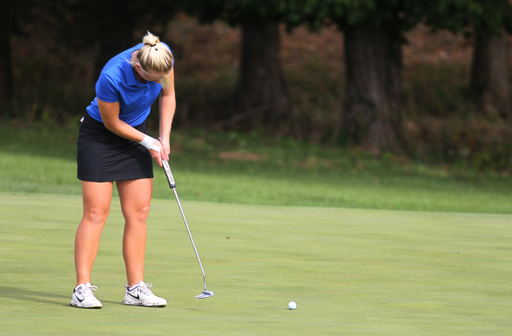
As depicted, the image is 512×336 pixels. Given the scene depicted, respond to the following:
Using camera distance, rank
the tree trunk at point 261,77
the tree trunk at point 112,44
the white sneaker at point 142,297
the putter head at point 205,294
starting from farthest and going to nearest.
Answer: the tree trunk at point 261,77, the tree trunk at point 112,44, the putter head at point 205,294, the white sneaker at point 142,297

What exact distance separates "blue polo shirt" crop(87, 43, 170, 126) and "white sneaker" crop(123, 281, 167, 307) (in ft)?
3.32

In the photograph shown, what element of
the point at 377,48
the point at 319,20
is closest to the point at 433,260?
the point at 319,20

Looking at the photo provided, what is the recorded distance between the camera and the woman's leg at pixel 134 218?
522 cm

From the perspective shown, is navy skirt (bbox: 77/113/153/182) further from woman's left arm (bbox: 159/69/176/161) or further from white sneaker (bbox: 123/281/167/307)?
white sneaker (bbox: 123/281/167/307)

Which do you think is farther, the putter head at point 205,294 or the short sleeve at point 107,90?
the putter head at point 205,294

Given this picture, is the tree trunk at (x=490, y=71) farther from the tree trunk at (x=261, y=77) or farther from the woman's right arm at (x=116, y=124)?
the woman's right arm at (x=116, y=124)

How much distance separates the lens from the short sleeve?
16.1ft

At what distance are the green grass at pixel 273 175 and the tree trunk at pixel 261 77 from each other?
3.03 m

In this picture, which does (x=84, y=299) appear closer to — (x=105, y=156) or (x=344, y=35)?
(x=105, y=156)

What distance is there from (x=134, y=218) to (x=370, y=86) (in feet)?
56.2

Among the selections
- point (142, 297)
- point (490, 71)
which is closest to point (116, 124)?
point (142, 297)

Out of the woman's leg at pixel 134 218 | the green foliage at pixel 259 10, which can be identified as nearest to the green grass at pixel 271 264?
the woman's leg at pixel 134 218

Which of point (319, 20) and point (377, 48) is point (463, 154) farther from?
point (319, 20)

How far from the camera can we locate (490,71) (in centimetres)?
2881
